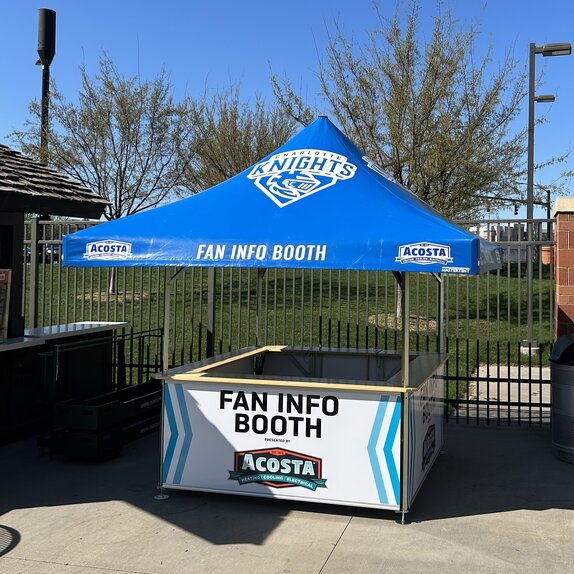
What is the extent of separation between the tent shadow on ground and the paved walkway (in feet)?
0.05

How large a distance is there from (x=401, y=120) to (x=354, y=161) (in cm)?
790

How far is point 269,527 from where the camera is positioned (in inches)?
214

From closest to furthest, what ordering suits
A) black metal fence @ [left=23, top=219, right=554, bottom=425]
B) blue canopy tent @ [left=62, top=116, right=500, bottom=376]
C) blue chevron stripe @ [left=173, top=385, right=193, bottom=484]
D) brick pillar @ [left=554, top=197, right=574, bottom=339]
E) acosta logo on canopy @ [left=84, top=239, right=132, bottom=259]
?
1. blue canopy tent @ [left=62, top=116, right=500, bottom=376]
2. acosta logo on canopy @ [left=84, top=239, right=132, bottom=259]
3. blue chevron stripe @ [left=173, top=385, right=193, bottom=484]
4. brick pillar @ [left=554, top=197, right=574, bottom=339]
5. black metal fence @ [left=23, top=219, right=554, bottom=425]

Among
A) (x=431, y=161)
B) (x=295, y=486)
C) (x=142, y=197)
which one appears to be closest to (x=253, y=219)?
(x=295, y=486)

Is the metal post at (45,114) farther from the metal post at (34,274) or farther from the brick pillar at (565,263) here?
the brick pillar at (565,263)

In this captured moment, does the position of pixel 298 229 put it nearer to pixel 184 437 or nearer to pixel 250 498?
pixel 184 437

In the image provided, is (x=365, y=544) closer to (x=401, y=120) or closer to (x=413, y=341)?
(x=413, y=341)

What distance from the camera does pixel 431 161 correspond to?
1380 centimetres

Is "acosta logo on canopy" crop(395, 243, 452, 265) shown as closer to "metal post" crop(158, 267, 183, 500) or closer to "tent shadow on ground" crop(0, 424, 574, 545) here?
"tent shadow on ground" crop(0, 424, 574, 545)

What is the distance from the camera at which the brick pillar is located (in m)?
8.77

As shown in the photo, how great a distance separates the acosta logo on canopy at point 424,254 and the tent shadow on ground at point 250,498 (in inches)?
85.2

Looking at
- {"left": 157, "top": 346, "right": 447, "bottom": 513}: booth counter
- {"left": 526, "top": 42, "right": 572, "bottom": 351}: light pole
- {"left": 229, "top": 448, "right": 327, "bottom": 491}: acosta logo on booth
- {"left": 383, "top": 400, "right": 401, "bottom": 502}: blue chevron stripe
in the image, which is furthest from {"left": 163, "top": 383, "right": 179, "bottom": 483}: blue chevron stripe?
{"left": 526, "top": 42, "right": 572, "bottom": 351}: light pole

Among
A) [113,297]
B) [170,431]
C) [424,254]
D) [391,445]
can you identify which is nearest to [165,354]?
[170,431]

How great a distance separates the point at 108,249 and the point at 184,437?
178 centimetres
